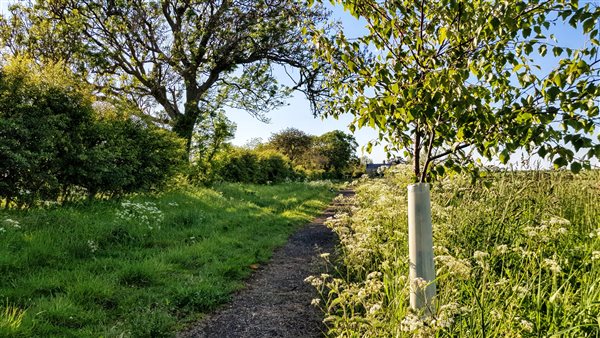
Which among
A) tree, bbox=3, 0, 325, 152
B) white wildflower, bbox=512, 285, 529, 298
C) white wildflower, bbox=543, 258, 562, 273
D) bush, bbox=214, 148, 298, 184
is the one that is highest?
tree, bbox=3, 0, 325, 152

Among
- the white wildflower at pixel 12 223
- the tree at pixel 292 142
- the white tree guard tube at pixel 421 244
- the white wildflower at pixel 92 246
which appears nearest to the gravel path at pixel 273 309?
the white tree guard tube at pixel 421 244

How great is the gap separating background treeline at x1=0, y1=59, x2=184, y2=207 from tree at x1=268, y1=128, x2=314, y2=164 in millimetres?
43622

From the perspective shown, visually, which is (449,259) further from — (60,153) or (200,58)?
(200,58)

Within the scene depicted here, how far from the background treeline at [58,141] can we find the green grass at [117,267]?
662 mm

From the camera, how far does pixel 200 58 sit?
17312mm

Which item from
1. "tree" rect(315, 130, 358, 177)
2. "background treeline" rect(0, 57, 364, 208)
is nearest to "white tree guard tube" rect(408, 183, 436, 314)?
"background treeline" rect(0, 57, 364, 208)

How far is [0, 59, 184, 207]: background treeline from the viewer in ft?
24.7

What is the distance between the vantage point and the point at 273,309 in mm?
4926

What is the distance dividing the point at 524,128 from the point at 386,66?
48.0 inches

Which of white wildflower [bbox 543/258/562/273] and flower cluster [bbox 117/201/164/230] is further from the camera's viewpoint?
flower cluster [bbox 117/201/164/230]

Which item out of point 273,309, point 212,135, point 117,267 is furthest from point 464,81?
point 212,135

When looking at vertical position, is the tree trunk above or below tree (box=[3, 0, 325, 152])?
below

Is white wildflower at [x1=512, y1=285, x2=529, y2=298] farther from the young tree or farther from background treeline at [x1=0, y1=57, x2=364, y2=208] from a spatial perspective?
background treeline at [x1=0, y1=57, x2=364, y2=208]

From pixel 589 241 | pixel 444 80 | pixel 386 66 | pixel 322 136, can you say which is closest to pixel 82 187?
pixel 386 66
